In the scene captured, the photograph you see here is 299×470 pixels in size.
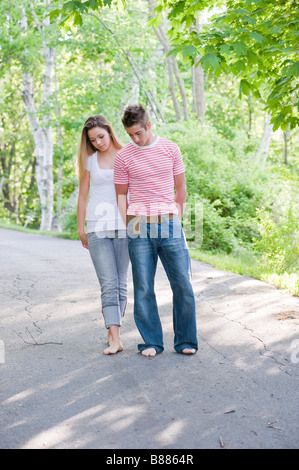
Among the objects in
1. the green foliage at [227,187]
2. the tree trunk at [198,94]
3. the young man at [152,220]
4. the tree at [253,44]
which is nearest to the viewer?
the young man at [152,220]

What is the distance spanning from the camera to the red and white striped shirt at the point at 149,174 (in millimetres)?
4730

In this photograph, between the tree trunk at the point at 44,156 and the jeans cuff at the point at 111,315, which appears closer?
the jeans cuff at the point at 111,315

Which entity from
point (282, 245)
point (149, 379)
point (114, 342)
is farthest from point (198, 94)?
point (149, 379)

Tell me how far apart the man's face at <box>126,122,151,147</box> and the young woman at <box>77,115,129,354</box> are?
0.40 metres

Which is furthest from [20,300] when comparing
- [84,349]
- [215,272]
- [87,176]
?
[215,272]

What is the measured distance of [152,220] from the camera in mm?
4848

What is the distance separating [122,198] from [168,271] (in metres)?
0.72

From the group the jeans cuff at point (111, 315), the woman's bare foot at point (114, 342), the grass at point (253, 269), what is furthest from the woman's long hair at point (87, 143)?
the grass at point (253, 269)

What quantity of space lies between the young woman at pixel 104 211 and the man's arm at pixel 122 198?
10 cm

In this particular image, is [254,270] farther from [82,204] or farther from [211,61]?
[82,204]

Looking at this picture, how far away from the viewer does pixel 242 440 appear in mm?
3271

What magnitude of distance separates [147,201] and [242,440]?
2.14m

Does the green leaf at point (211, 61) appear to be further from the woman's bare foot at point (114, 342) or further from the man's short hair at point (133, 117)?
the woman's bare foot at point (114, 342)

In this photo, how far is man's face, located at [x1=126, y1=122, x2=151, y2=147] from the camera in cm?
465
